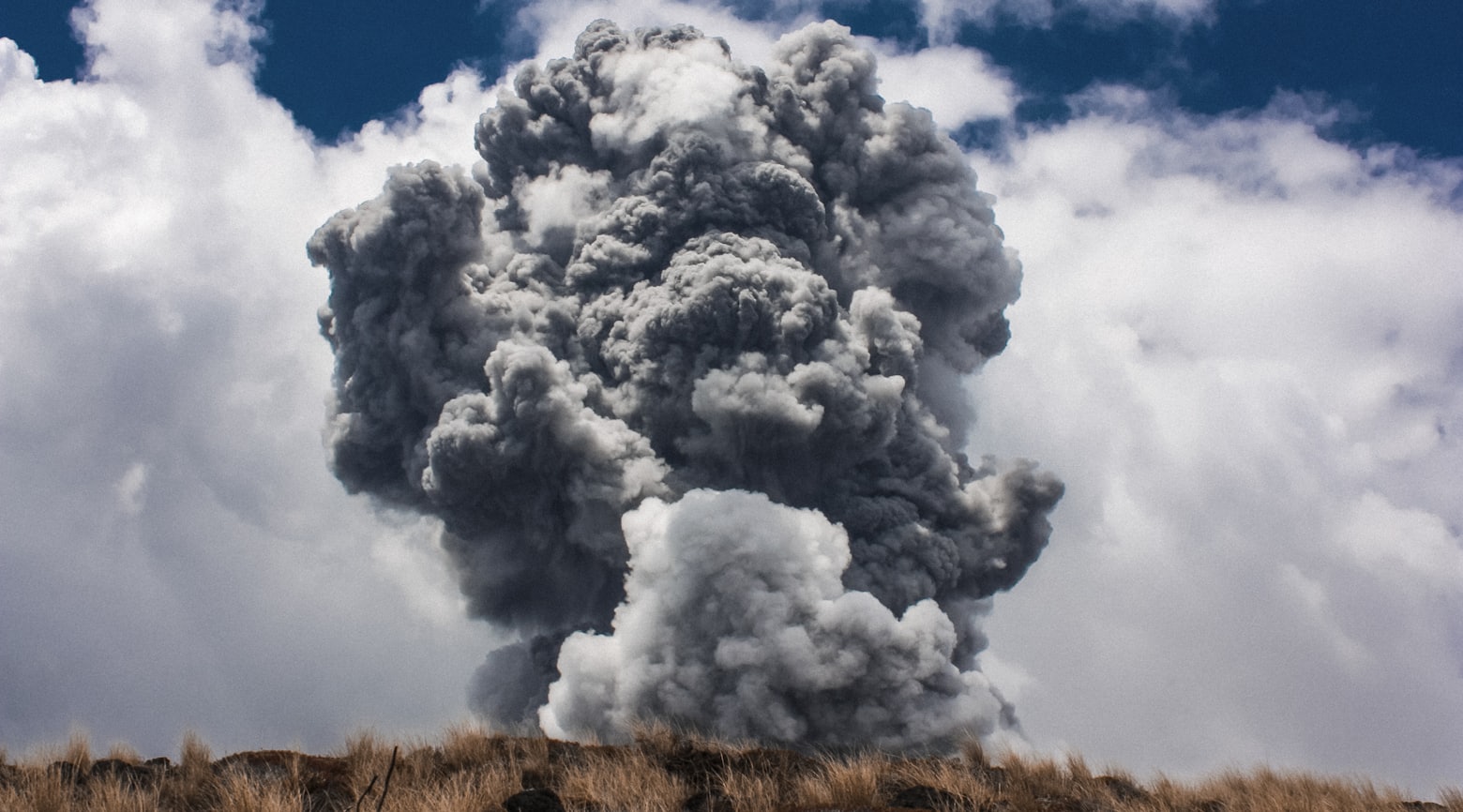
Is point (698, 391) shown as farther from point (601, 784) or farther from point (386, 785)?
point (386, 785)

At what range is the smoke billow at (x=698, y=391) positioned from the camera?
3431cm

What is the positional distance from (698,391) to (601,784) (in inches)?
1196

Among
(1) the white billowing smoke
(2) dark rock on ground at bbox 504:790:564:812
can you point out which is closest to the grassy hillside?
(2) dark rock on ground at bbox 504:790:564:812

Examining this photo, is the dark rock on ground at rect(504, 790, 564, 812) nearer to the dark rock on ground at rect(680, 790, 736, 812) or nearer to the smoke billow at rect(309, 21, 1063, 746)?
the dark rock on ground at rect(680, 790, 736, 812)

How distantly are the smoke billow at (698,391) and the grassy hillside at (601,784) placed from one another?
21673 mm

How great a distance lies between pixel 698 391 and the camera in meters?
39.6

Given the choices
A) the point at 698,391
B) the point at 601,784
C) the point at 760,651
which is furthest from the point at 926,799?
the point at 698,391

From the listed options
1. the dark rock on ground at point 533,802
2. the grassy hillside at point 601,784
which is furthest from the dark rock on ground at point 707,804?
the dark rock on ground at point 533,802

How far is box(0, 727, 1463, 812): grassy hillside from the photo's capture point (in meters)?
8.81

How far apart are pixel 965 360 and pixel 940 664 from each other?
19.4 meters

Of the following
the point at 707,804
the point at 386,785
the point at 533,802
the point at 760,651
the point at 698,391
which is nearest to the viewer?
the point at 386,785

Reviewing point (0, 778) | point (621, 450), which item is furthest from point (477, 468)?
point (0, 778)

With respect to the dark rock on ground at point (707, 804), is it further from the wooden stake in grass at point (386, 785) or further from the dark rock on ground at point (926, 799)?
the wooden stake in grass at point (386, 785)

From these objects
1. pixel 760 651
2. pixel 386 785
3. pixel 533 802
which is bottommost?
pixel 386 785
